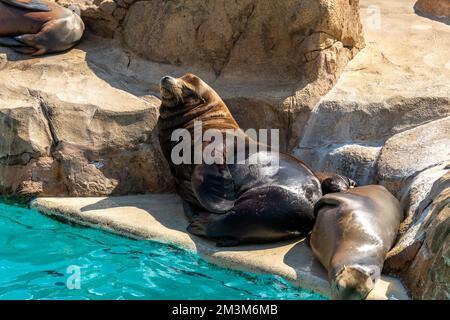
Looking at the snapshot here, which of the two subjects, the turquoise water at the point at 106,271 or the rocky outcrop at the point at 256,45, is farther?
the rocky outcrop at the point at 256,45

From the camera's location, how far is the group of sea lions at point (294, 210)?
17.9 feet

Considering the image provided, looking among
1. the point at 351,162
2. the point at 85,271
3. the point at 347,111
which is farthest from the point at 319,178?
the point at 85,271

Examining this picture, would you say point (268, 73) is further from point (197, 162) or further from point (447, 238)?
point (447, 238)

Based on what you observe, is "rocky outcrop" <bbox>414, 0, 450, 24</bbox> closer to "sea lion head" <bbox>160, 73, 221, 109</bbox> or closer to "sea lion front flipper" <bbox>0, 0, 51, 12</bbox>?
"sea lion head" <bbox>160, 73, 221, 109</bbox>

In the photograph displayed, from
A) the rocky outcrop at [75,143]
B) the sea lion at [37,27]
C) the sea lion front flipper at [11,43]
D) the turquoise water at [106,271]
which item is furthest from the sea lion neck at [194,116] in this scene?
Answer: the sea lion front flipper at [11,43]

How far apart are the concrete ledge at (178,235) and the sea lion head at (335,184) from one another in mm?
507

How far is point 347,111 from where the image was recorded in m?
7.35

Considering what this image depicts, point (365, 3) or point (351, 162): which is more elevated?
point (365, 3)

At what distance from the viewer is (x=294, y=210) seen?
620 centimetres

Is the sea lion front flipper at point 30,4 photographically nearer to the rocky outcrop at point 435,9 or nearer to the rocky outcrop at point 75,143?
the rocky outcrop at point 75,143

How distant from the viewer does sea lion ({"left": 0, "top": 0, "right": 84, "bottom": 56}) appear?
27.7 feet

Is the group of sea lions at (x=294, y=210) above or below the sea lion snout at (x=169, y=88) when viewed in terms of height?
below

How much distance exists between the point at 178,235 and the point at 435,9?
4.69m
